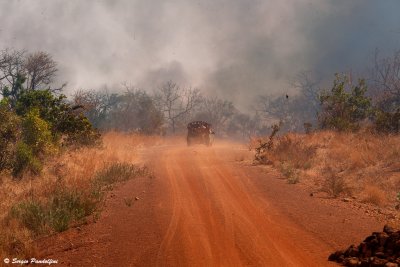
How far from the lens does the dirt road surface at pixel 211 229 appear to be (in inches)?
255

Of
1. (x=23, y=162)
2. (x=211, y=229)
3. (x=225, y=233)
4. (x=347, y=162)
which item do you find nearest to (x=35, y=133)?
(x=23, y=162)

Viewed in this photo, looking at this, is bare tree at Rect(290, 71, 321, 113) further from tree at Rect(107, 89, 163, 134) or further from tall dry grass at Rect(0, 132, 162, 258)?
tall dry grass at Rect(0, 132, 162, 258)

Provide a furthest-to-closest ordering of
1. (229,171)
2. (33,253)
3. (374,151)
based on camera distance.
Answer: (374,151)
(229,171)
(33,253)

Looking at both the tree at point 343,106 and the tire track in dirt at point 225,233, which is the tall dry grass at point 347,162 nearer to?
the tire track in dirt at point 225,233

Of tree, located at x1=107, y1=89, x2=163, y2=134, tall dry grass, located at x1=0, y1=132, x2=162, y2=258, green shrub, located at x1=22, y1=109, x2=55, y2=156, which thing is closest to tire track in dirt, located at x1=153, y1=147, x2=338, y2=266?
tall dry grass, located at x1=0, y1=132, x2=162, y2=258

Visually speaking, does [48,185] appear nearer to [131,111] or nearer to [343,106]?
[343,106]

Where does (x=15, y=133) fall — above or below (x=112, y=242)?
above

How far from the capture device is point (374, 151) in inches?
640

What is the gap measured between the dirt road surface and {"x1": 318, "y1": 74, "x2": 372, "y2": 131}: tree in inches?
569

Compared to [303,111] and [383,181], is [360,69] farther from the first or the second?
[383,181]

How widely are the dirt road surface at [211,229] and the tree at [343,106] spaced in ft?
47.4

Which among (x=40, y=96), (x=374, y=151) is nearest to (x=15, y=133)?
(x=40, y=96)

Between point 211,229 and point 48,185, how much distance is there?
6402mm

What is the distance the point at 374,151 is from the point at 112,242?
1264 centimetres
